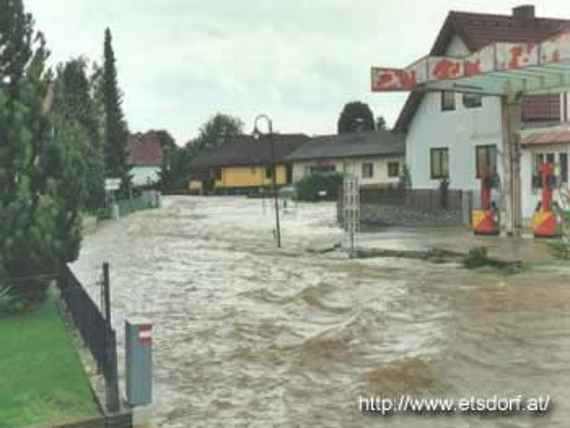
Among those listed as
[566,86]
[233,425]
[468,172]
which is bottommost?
[233,425]

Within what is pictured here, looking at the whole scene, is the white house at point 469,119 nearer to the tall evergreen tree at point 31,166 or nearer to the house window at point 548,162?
the house window at point 548,162

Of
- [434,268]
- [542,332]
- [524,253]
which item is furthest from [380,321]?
[524,253]

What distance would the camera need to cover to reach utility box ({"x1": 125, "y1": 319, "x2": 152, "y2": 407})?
7.84 metres

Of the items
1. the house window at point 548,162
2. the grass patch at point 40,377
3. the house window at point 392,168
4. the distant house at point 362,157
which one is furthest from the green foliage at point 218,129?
the grass patch at point 40,377

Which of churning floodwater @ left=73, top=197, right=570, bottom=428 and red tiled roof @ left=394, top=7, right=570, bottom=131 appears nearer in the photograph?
churning floodwater @ left=73, top=197, right=570, bottom=428

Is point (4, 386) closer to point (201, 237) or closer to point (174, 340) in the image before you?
point (174, 340)

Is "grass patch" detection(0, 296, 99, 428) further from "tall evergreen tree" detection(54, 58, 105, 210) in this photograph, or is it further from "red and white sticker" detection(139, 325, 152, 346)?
"tall evergreen tree" detection(54, 58, 105, 210)

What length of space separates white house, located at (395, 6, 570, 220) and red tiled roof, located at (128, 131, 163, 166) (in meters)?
72.2

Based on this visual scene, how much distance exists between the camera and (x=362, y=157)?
65.1 m

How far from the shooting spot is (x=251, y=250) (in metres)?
25.7

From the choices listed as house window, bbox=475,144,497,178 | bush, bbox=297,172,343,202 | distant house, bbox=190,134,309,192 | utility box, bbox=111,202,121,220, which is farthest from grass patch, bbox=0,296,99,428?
distant house, bbox=190,134,309,192

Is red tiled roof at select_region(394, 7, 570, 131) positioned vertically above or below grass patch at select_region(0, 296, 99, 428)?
above

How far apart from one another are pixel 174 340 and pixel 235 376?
2.50 metres

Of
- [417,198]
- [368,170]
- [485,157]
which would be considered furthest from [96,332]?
[368,170]
